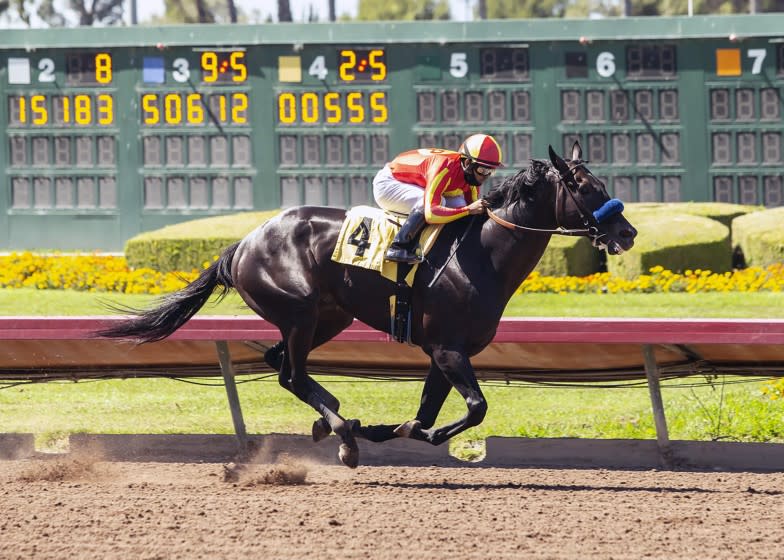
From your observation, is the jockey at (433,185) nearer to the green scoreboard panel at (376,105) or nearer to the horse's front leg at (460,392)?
the horse's front leg at (460,392)

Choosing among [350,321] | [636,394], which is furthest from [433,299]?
[636,394]

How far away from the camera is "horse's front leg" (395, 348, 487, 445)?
237 inches

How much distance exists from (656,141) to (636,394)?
23.0 ft

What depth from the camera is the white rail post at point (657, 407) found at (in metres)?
6.91

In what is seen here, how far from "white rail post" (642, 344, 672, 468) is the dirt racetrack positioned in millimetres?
287

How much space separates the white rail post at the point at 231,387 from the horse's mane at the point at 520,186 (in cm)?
180

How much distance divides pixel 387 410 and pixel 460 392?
9.58 feet

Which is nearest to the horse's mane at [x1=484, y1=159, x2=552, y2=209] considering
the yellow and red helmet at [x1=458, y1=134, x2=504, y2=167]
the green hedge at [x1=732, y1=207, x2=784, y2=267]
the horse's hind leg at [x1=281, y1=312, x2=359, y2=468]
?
the yellow and red helmet at [x1=458, y1=134, x2=504, y2=167]

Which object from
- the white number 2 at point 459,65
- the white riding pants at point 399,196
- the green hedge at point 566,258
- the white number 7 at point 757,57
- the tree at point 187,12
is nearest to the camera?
the white riding pants at point 399,196

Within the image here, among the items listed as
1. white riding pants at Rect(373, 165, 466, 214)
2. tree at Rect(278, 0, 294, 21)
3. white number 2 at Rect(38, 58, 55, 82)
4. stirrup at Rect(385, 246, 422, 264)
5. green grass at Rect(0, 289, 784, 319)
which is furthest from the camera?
tree at Rect(278, 0, 294, 21)

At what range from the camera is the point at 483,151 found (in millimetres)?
6332

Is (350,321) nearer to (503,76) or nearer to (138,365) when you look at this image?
(138,365)

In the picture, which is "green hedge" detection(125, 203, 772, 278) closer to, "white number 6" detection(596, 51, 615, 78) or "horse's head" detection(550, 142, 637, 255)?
"white number 6" detection(596, 51, 615, 78)

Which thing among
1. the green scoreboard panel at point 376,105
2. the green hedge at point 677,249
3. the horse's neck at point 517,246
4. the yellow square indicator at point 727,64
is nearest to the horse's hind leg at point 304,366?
the horse's neck at point 517,246
